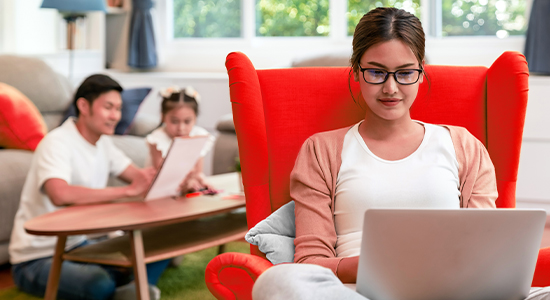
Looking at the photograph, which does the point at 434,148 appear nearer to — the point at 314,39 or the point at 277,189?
the point at 277,189

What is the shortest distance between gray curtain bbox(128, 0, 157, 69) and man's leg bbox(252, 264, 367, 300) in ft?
12.4

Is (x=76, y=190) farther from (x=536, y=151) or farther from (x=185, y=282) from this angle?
(x=536, y=151)

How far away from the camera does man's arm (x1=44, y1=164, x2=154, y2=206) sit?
1972 millimetres

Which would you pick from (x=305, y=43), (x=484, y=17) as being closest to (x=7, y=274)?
(x=305, y=43)

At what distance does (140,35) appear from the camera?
445 cm

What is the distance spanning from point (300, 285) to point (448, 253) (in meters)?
0.24

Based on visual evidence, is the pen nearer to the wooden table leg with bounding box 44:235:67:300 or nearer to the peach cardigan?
the wooden table leg with bounding box 44:235:67:300

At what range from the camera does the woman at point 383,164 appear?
1.17 meters

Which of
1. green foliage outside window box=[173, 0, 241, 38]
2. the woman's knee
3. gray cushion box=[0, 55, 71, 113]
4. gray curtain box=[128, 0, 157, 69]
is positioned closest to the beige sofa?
gray cushion box=[0, 55, 71, 113]

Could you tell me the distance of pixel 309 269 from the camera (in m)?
0.93

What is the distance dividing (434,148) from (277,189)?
0.38 m

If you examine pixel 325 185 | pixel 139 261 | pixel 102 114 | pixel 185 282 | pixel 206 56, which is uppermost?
pixel 206 56

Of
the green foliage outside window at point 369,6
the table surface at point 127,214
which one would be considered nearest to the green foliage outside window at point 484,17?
the green foliage outside window at point 369,6

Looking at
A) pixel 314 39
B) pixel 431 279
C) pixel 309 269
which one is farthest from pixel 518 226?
pixel 314 39
